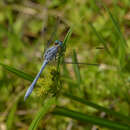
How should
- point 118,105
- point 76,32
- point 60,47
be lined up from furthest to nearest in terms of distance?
point 76,32 → point 118,105 → point 60,47

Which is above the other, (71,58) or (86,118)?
(71,58)

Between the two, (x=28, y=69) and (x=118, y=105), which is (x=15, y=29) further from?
(x=118, y=105)

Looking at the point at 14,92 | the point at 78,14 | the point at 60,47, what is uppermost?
the point at 78,14

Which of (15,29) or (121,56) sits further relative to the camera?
(15,29)

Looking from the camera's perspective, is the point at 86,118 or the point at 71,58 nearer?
the point at 86,118

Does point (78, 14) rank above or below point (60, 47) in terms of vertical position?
above

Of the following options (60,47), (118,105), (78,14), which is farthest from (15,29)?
(60,47)

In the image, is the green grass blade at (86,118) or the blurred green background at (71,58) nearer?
the green grass blade at (86,118)

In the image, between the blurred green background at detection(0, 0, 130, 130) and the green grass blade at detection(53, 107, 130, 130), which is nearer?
the green grass blade at detection(53, 107, 130, 130)
